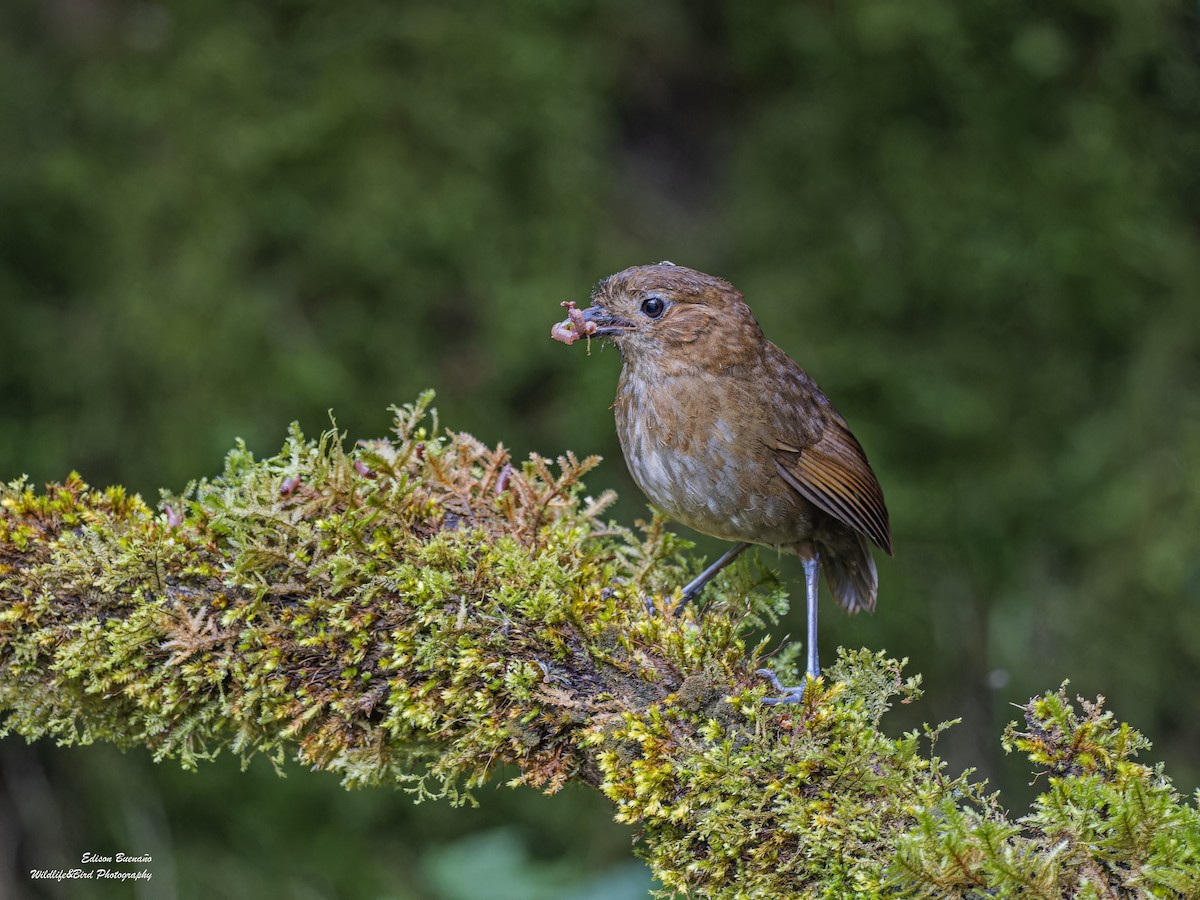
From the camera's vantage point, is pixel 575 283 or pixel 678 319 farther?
pixel 575 283

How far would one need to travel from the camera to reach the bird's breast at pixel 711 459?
2.91 m

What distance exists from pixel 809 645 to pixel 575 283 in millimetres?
2190

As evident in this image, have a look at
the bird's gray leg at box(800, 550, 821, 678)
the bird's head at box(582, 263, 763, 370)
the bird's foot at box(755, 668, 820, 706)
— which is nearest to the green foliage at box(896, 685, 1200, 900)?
the bird's foot at box(755, 668, 820, 706)

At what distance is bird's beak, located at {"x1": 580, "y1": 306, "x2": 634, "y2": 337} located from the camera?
119 inches

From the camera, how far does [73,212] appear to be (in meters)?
4.52

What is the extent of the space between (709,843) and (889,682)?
1.51ft

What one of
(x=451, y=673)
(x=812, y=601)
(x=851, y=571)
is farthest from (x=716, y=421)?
(x=451, y=673)

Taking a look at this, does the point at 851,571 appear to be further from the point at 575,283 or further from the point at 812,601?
the point at 575,283

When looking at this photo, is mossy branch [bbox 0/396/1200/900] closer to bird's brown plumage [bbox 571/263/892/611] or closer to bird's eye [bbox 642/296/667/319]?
bird's brown plumage [bbox 571/263/892/611]

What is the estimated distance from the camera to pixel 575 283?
4.54m

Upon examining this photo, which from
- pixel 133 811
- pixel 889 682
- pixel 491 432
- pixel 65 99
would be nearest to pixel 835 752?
pixel 889 682

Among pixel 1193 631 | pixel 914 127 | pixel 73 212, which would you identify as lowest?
pixel 1193 631

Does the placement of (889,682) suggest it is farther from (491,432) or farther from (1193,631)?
(1193,631)

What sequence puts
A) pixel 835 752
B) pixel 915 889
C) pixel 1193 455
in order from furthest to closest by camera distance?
pixel 1193 455 < pixel 835 752 < pixel 915 889
